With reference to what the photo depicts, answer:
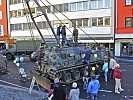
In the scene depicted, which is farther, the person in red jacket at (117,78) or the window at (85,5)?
the window at (85,5)

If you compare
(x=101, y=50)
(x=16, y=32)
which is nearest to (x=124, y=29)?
(x=101, y=50)

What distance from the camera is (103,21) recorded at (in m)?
42.4

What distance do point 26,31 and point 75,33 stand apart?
33491mm

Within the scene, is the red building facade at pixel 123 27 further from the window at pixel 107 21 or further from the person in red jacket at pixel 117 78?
the person in red jacket at pixel 117 78

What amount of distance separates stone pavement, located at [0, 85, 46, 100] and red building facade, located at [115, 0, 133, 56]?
1036 inches

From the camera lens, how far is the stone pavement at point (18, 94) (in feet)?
45.5

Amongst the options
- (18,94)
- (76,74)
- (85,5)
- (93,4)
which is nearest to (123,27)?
(93,4)

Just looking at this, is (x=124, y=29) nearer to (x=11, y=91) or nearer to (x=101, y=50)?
(x=101, y=50)

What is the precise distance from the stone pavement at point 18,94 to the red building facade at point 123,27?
86.4 ft

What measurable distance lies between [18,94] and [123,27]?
28.5 meters

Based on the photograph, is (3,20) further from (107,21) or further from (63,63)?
(63,63)

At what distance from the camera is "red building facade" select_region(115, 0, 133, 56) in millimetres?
39812

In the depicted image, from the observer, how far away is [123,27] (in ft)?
133

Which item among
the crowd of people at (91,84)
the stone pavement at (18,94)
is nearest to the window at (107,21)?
the crowd of people at (91,84)
